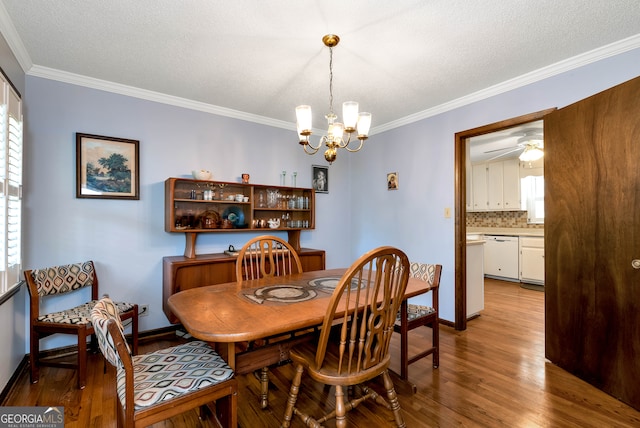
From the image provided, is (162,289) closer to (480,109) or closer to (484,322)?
(484,322)

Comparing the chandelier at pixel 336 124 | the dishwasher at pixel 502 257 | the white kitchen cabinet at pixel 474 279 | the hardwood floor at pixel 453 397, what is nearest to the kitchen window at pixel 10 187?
the hardwood floor at pixel 453 397

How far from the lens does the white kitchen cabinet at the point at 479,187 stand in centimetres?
603

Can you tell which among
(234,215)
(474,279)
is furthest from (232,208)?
(474,279)

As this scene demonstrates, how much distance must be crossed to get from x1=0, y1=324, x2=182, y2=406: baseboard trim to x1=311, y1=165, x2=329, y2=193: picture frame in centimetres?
235

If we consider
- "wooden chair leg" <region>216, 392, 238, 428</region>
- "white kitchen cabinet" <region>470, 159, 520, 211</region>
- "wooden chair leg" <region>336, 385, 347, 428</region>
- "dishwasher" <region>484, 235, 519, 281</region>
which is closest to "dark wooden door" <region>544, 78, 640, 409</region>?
"wooden chair leg" <region>336, 385, 347, 428</region>

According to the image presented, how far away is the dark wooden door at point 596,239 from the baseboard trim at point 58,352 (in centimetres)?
342

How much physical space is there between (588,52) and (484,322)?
265cm

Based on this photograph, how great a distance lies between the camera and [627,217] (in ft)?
6.02

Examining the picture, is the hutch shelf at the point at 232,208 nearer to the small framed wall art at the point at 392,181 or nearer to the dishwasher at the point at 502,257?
the small framed wall art at the point at 392,181

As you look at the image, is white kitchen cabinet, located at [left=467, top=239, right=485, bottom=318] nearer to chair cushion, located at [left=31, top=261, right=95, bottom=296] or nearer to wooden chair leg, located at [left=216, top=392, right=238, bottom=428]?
wooden chair leg, located at [left=216, top=392, right=238, bottom=428]

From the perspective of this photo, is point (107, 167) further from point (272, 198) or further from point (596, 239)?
point (596, 239)

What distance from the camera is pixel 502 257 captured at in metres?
5.45

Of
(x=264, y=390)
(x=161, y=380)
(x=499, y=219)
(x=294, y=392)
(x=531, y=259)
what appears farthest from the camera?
(x=499, y=219)

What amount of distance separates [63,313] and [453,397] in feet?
9.18
